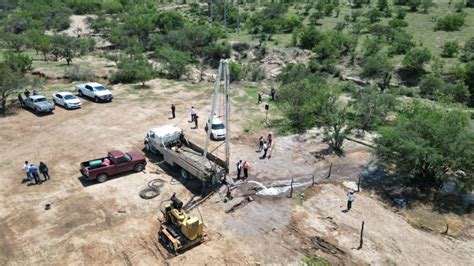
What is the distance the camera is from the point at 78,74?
41.8 metres

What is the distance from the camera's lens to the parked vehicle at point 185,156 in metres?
21.7

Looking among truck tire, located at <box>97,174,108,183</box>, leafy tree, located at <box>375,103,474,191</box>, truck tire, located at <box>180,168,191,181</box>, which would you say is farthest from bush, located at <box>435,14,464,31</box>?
truck tire, located at <box>97,174,108,183</box>

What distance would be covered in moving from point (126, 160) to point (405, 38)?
1757 inches

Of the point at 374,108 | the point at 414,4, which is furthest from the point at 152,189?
the point at 414,4

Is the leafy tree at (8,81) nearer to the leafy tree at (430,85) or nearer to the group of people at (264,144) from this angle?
the group of people at (264,144)

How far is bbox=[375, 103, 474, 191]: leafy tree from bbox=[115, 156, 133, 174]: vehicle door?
14.9 meters

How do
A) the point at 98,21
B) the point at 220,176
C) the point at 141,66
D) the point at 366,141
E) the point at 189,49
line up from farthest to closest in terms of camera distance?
the point at 98,21 < the point at 189,49 < the point at 141,66 < the point at 366,141 < the point at 220,176

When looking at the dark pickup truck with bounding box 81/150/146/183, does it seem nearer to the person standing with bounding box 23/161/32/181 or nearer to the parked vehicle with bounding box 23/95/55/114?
the person standing with bounding box 23/161/32/181

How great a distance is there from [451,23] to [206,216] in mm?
54598

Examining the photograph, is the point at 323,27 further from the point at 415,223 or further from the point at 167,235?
the point at 167,235

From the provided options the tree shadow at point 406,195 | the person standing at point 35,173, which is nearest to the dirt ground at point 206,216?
the person standing at point 35,173

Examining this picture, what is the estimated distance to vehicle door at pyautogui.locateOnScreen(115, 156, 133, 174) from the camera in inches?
893

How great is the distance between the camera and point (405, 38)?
2094 inches

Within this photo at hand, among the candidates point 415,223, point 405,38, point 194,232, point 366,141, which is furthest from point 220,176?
point 405,38
